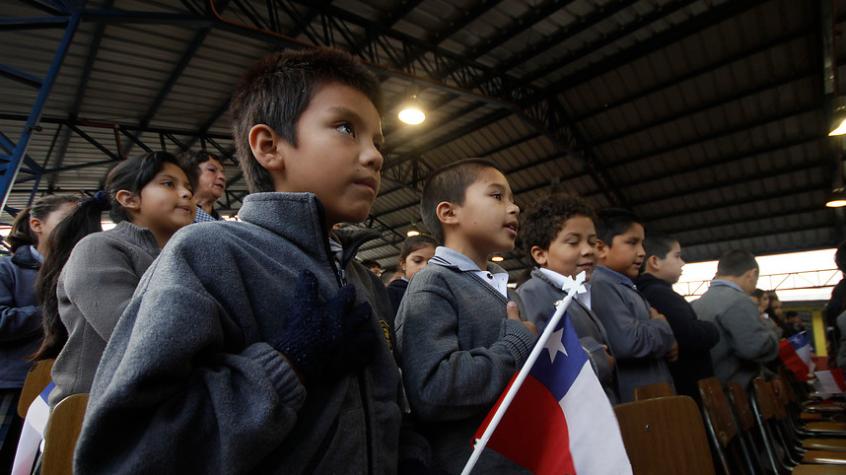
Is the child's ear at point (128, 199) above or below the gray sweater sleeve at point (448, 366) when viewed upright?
above

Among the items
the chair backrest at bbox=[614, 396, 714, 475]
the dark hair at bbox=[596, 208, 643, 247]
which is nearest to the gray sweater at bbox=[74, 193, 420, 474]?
the chair backrest at bbox=[614, 396, 714, 475]

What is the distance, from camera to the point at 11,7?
5645mm

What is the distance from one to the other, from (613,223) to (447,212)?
4.80 ft

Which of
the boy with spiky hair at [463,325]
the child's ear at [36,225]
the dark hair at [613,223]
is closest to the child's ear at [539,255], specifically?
the dark hair at [613,223]

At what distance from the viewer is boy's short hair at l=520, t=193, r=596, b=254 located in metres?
2.29

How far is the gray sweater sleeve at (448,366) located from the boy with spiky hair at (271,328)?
147 millimetres

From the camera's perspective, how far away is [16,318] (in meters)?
2.10

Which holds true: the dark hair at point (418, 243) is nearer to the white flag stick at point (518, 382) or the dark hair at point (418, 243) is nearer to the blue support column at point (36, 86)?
the white flag stick at point (518, 382)

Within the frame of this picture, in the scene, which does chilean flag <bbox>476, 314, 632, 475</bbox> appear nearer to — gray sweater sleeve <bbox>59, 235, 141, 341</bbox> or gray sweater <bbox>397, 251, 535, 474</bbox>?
gray sweater <bbox>397, 251, 535, 474</bbox>

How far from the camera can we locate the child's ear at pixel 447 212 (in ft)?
5.57

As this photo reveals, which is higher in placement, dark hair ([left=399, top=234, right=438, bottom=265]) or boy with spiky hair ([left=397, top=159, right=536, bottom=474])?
dark hair ([left=399, top=234, right=438, bottom=265])

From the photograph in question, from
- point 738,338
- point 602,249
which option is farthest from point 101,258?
point 738,338

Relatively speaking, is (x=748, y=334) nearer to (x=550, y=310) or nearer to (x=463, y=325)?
(x=550, y=310)

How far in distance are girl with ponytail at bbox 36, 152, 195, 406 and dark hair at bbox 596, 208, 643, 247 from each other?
2.13 m
